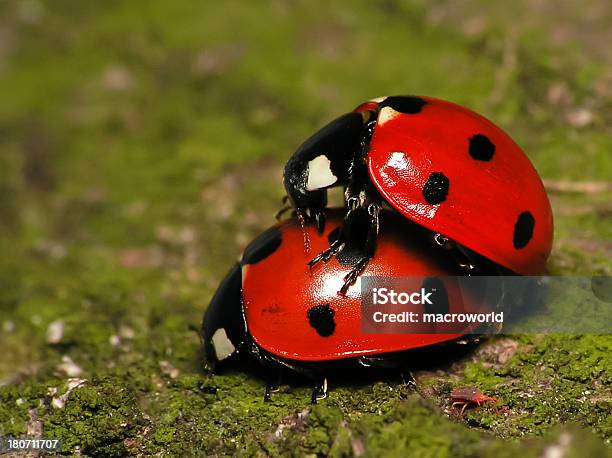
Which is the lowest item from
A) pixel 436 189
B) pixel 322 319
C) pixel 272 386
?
pixel 272 386

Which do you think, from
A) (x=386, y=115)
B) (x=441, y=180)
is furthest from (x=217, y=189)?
(x=441, y=180)

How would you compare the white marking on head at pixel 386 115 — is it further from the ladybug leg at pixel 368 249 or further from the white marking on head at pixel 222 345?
the white marking on head at pixel 222 345

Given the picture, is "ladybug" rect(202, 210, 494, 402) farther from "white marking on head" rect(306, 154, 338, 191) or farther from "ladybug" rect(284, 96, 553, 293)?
"white marking on head" rect(306, 154, 338, 191)

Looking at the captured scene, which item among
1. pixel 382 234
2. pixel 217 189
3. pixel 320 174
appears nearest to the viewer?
pixel 382 234

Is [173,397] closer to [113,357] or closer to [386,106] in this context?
[113,357]

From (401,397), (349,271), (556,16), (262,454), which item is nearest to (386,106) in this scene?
(349,271)

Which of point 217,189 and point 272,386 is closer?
point 272,386

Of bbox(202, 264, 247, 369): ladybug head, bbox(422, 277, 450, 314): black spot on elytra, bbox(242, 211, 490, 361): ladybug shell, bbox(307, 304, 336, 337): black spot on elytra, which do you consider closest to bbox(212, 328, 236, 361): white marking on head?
bbox(202, 264, 247, 369): ladybug head

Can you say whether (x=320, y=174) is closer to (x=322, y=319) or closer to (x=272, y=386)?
(x=322, y=319)
